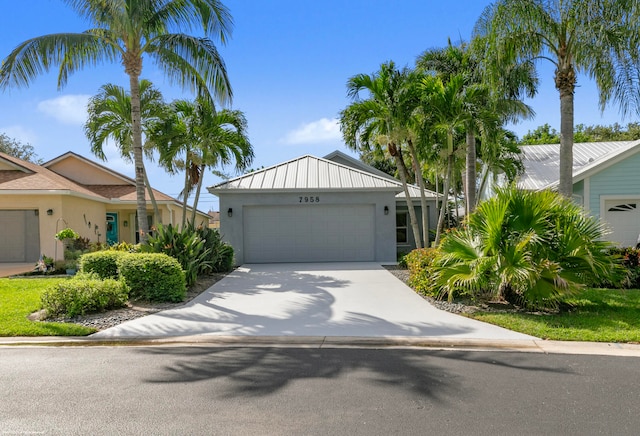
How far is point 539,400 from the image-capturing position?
14.0 feet

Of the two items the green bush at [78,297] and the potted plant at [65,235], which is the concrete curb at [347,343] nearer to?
the green bush at [78,297]

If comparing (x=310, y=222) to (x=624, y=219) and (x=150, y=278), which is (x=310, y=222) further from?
(x=624, y=219)

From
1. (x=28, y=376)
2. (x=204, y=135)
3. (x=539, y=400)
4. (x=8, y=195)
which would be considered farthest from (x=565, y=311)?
(x=8, y=195)

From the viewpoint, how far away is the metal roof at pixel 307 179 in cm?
1612

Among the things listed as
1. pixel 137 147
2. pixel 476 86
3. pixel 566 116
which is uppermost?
pixel 476 86

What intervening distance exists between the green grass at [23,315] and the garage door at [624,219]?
631 inches

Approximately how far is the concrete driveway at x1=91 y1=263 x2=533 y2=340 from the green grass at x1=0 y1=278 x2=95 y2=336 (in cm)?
61

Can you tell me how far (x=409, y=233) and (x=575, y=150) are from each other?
839 centimetres

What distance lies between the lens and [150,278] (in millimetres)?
9258

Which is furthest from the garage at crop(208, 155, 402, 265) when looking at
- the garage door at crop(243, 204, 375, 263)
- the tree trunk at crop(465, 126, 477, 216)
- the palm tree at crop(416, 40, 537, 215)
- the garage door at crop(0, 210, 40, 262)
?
the garage door at crop(0, 210, 40, 262)

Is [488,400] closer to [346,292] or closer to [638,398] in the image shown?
[638,398]

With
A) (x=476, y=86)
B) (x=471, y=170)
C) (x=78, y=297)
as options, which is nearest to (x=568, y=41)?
(x=476, y=86)

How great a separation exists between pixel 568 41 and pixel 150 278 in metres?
11.2

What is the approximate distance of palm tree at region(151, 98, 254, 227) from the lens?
15.3 meters
